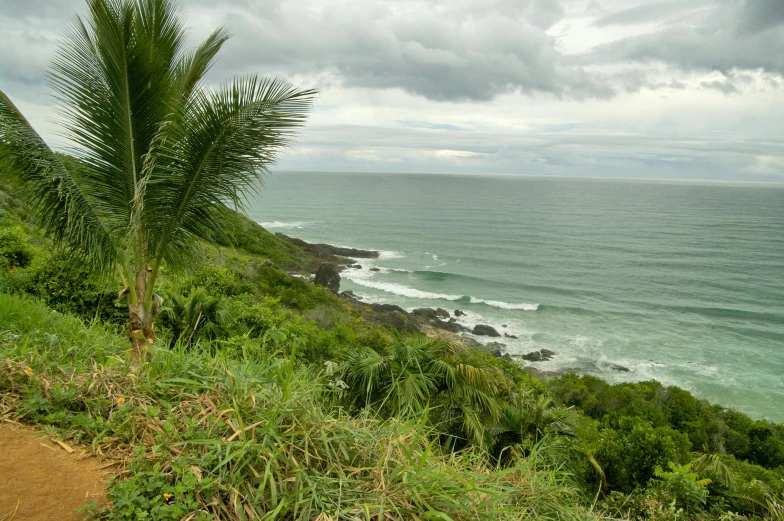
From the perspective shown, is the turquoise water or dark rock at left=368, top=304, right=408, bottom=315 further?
dark rock at left=368, top=304, right=408, bottom=315

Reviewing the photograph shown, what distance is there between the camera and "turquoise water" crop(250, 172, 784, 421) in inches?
1085

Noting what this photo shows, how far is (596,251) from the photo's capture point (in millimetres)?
55656

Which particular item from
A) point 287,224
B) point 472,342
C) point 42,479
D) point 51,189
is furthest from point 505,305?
point 287,224

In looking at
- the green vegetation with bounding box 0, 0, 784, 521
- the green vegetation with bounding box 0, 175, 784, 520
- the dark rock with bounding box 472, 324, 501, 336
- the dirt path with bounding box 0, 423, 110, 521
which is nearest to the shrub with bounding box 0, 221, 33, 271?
the green vegetation with bounding box 0, 0, 784, 521

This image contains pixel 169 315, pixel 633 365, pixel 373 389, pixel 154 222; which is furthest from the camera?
pixel 633 365

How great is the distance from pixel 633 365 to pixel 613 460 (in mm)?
19464

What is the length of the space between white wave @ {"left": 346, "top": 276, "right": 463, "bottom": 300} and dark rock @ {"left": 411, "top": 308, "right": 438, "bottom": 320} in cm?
444

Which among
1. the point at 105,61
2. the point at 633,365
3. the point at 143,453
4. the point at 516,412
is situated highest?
the point at 105,61

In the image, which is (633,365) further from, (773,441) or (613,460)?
(613,460)

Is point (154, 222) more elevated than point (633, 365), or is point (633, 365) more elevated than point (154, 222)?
point (154, 222)

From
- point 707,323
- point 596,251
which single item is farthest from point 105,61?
point 596,251

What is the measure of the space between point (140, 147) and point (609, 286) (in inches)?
1607

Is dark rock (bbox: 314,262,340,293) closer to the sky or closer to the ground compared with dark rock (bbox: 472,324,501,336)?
closer to the sky

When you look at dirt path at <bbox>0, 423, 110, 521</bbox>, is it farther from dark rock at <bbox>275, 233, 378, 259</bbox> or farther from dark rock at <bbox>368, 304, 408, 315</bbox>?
dark rock at <bbox>275, 233, 378, 259</bbox>
